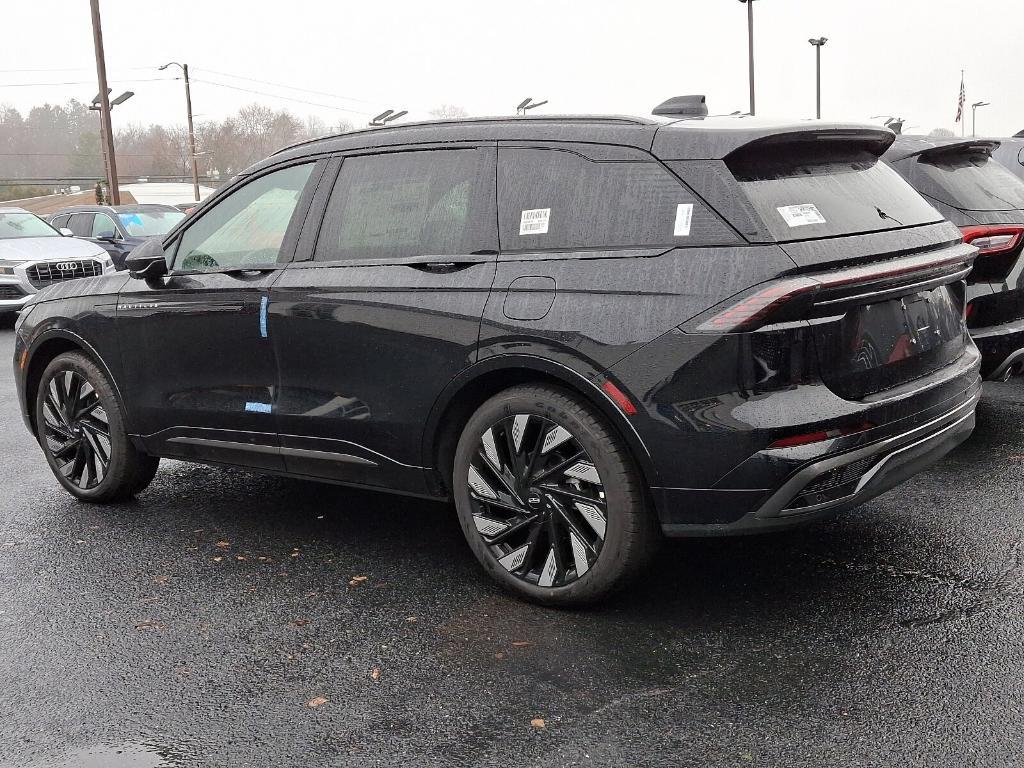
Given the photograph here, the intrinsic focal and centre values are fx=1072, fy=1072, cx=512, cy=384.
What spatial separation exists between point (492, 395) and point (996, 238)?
128 inches

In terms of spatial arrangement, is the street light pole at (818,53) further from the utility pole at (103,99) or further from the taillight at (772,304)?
the taillight at (772,304)

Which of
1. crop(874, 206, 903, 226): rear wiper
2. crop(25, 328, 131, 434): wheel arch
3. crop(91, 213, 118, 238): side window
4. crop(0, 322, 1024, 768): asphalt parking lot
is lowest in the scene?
crop(0, 322, 1024, 768): asphalt parking lot

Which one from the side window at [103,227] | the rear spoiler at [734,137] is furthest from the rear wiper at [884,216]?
the side window at [103,227]

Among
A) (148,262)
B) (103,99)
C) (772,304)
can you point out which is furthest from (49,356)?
(103,99)

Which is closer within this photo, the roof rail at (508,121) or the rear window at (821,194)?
the rear window at (821,194)

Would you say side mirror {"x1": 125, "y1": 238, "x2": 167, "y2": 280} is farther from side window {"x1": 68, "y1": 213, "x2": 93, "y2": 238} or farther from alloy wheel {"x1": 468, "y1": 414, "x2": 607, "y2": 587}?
side window {"x1": 68, "y1": 213, "x2": 93, "y2": 238}

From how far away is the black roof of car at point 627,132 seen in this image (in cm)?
358

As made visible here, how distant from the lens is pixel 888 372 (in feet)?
11.8

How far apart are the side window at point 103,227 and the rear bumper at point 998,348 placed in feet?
58.7

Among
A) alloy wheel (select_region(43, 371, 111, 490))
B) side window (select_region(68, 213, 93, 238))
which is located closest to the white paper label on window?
alloy wheel (select_region(43, 371, 111, 490))

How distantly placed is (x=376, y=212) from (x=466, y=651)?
1801 millimetres

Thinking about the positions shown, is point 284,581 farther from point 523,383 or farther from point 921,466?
point 921,466

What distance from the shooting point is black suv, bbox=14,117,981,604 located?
11.1 feet

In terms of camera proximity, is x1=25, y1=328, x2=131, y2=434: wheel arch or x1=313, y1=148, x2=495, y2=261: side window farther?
x1=25, y1=328, x2=131, y2=434: wheel arch
